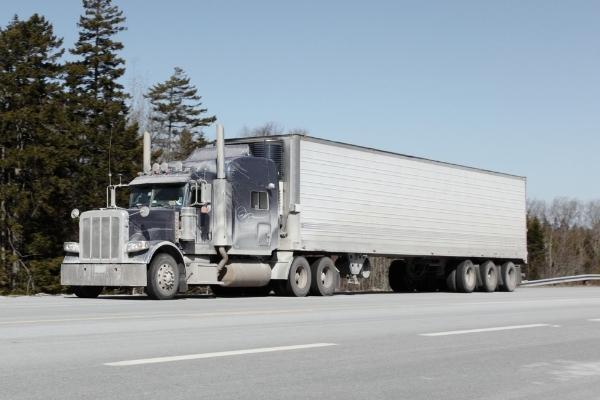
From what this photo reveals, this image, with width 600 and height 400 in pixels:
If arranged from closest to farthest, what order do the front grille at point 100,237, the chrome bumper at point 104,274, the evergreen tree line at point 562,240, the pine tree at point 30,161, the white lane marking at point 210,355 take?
the white lane marking at point 210,355
the chrome bumper at point 104,274
the front grille at point 100,237
the pine tree at point 30,161
the evergreen tree line at point 562,240

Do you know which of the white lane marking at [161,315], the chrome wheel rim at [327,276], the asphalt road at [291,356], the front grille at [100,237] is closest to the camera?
the asphalt road at [291,356]

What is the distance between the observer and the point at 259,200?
2445cm

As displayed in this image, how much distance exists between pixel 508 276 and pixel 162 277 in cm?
1733

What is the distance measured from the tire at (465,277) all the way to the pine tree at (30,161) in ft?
56.2

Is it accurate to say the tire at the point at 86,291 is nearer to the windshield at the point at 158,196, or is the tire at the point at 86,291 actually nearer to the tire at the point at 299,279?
the windshield at the point at 158,196

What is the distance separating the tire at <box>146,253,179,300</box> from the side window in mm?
3208

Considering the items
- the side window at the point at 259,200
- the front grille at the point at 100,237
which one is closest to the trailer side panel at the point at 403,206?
the side window at the point at 259,200

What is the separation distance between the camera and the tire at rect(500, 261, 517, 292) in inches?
1369

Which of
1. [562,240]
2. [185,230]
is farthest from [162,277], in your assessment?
[562,240]

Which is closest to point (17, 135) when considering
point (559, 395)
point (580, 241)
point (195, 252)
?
point (195, 252)

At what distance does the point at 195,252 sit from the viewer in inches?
895

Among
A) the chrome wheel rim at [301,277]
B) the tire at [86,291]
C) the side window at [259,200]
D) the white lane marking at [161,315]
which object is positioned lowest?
the white lane marking at [161,315]

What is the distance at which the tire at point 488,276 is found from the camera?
3369cm

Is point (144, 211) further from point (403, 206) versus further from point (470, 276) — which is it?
point (470, 276)
